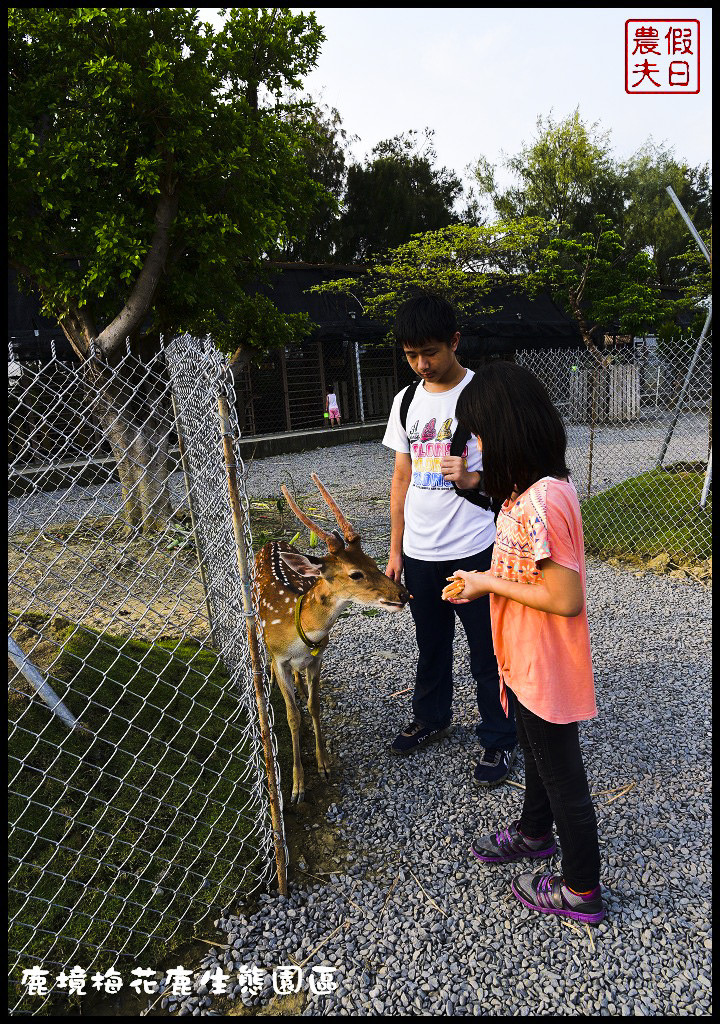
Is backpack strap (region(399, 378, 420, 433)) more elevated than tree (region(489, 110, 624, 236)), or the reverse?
Result: tree (region(489, 110, 624, 236))

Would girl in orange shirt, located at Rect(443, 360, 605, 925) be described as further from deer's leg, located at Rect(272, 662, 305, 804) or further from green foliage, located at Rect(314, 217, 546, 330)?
green foliage, located at Rect(314, 217, 546, 330)

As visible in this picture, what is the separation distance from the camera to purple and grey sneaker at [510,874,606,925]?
211cm

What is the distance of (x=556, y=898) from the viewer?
216 centimetres

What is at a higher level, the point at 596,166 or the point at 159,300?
the point at 596,166

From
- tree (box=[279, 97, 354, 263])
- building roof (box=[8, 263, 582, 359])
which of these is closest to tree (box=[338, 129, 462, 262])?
tree (box=[279, 97, 354, 263])

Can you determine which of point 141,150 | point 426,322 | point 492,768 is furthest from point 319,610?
point 141,150

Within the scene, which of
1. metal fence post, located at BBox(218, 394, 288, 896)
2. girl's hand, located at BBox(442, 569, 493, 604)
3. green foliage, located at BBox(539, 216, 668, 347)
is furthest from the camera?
green foliage, located at BBox(539, 216, 668, 347)

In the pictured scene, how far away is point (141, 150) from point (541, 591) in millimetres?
6590

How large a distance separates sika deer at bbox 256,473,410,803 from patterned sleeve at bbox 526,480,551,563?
2.72ft

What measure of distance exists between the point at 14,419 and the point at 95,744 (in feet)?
28.2

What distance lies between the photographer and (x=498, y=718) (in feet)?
9.27

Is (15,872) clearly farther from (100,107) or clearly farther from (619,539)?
(100,107)

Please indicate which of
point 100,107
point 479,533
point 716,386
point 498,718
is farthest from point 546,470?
point 100,107

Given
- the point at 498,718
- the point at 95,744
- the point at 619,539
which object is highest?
the point at 95,744
